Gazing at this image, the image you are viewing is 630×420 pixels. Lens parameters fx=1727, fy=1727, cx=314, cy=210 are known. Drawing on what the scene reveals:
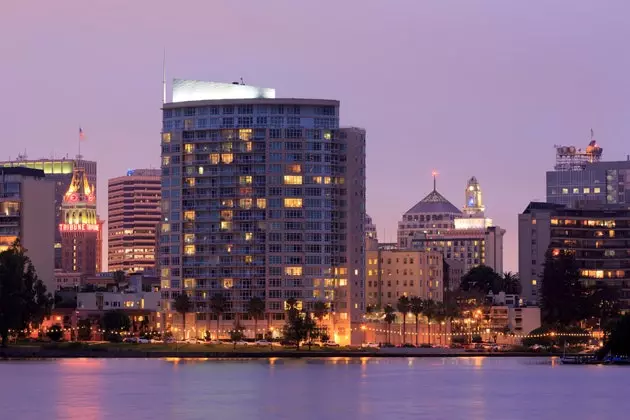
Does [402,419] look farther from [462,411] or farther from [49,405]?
[49,405]

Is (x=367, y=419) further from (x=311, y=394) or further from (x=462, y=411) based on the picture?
(x=311, y=394)

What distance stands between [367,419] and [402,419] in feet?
11.0

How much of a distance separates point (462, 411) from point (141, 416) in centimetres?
3374

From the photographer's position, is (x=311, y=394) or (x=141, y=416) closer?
(x=141, y=416)

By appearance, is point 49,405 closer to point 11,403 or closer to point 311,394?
point 11,403

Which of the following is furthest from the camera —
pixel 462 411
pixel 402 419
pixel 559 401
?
pixel 559 401

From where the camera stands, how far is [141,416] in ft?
549

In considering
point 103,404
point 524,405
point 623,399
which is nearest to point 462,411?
point 524,405

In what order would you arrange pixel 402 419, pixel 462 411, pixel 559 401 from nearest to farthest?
pixel 402 419 < pixel 462 411 < pixel 559 401

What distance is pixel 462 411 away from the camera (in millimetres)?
178000

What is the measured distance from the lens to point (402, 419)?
545 ft

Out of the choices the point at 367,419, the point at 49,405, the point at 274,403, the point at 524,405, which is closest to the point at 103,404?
the point at 49,405

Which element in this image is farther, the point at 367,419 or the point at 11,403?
the point at 11,403

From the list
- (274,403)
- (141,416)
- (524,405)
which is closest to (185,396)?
(274,403)
